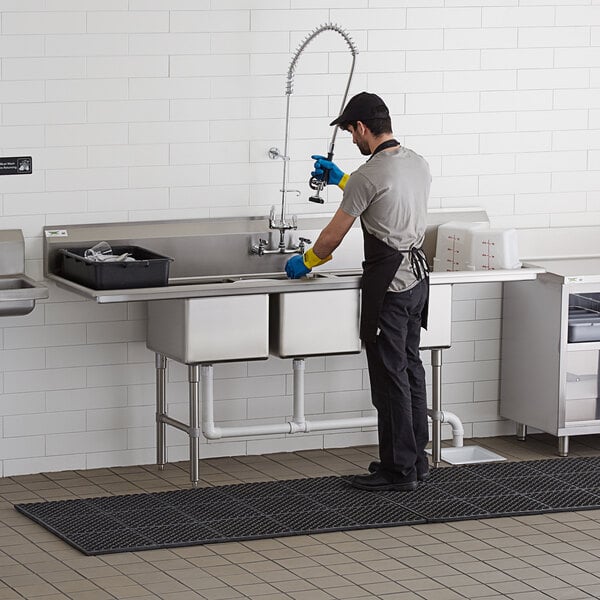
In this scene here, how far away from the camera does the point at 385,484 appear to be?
19.5ft

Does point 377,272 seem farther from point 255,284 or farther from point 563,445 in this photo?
point 563,445

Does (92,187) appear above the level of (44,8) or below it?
below

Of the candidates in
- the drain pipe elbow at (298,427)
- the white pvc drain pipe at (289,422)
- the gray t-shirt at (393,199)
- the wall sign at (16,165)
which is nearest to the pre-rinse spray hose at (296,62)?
the gray t-shirt at (393,199)

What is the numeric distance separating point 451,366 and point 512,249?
80cm

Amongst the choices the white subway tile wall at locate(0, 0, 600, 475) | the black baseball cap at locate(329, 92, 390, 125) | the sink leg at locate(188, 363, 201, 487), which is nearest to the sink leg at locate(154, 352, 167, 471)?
the white subway tile wall at locate(0, 0, 600, 475)

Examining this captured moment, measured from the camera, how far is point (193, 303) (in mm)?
5828

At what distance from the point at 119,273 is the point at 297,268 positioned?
2.56 ft

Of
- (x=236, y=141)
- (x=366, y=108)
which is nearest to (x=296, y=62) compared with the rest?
(x=236, y=141)

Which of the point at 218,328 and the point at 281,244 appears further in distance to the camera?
the point at 281,244

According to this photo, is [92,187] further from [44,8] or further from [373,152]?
[373,152]

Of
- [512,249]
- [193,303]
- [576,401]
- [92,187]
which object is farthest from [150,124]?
[576,401]

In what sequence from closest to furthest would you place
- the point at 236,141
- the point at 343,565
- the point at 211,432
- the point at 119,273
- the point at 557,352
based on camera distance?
the point at 343,565 → the point at 119,273 → the point at 211,432 → the point at 236,141 → the point at 557,352

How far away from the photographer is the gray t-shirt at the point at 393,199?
18.7 ft

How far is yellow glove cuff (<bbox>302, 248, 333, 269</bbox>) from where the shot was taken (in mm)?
5953
